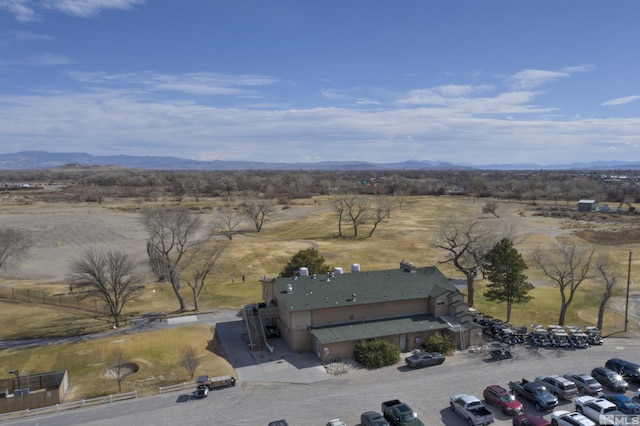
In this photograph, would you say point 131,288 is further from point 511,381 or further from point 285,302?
point 511,381

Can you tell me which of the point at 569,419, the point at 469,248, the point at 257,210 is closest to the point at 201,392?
the point at 569,419

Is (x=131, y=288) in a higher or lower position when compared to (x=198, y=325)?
higher

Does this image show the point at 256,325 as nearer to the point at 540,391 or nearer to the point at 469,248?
the point at 540,391

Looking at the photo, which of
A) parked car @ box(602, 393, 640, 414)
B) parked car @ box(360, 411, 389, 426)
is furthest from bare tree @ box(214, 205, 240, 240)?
parked car @ box(602, 393, 640, 414)

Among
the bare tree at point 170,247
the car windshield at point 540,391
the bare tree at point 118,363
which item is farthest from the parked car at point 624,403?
the bare tree at point 170,247

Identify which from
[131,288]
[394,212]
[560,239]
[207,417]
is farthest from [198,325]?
[394,212]

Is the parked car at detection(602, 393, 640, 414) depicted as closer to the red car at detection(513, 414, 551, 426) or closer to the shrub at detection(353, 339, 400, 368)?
the red car at detection(513, 414, 551, 426)

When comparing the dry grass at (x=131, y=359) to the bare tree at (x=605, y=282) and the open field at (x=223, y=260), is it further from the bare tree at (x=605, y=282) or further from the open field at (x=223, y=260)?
the bare tree at (x=605, y=282)
